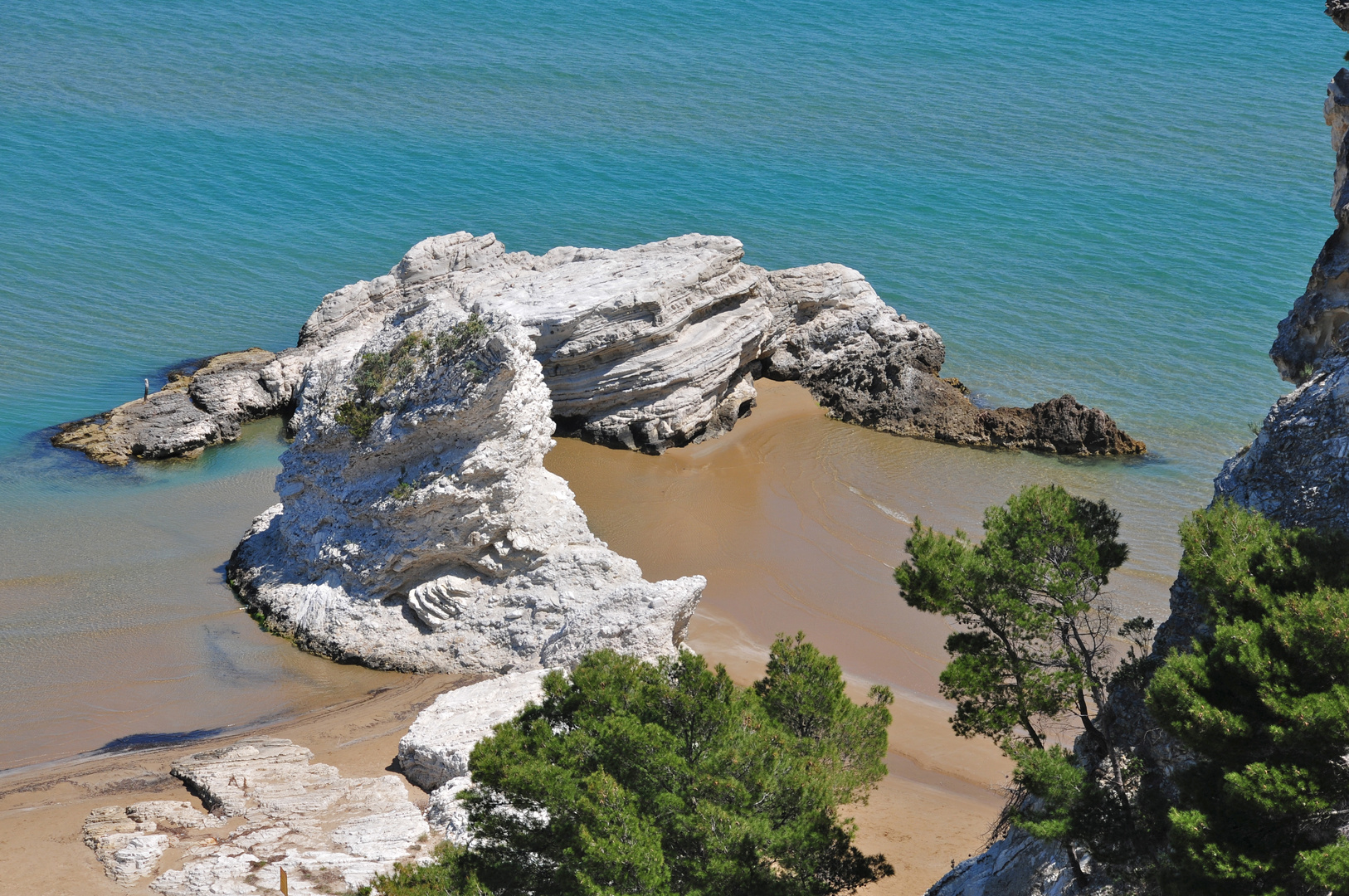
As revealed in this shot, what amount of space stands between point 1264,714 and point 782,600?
37.7ft

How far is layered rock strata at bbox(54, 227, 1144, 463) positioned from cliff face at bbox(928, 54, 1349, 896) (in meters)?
13.8

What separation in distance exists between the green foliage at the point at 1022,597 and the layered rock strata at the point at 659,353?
1326 cm

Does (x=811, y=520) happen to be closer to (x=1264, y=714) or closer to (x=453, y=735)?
(x=453, y=735)

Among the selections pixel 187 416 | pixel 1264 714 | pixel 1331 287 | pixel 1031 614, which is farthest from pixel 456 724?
pixel 187 416

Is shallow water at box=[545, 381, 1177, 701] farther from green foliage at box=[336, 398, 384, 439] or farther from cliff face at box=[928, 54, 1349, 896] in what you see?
cliff face at box=[928, 54, 1349, 896]

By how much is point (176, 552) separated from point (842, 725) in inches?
559

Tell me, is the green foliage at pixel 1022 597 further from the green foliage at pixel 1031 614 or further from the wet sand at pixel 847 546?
the wet sand at pixel 847 546

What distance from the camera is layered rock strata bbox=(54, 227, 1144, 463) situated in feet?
78.2

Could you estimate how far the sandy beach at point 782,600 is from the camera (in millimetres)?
13727

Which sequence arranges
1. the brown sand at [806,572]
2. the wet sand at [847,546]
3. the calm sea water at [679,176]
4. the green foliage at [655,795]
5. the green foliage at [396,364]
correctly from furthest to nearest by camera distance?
1. the calm sea water at [679,176]
2. the green foliage at [396,364]
3. the wet sand at [847,546]
4. the brown sand at [806,572]
5. the green foliage at [655,795]

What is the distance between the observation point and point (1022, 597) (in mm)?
9938

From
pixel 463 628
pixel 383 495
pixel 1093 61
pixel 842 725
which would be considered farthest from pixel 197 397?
pixel 1093 61

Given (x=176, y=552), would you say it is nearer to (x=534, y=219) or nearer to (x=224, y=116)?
(x=534, y=219)

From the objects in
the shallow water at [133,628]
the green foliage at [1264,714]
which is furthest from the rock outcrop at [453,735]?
the green foliage at [1264,714]
